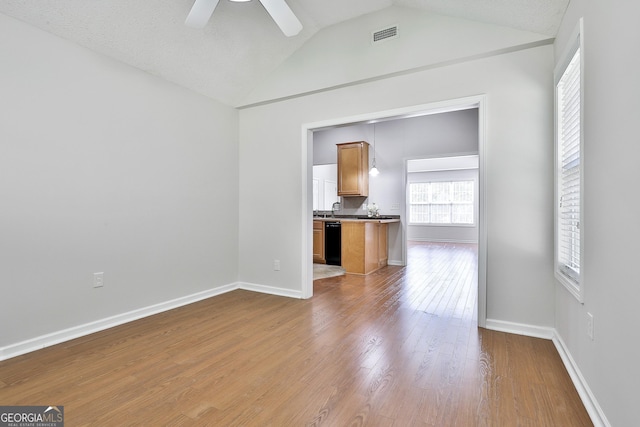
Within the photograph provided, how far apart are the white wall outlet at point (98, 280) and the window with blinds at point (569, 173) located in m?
3.66

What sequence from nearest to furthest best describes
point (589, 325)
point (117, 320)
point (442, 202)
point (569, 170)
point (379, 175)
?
point (589, 325)
point (569, 170)
point (117, 320)
point (379, 175)
point (442, 202)

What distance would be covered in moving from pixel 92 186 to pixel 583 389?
151 inches

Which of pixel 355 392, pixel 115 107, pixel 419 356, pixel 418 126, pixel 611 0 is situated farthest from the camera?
pixel 418 126

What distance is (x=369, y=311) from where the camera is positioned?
10.9 ft

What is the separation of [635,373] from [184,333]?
9.49ft

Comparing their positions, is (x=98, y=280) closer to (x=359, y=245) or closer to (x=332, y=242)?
(x=359, y=245)

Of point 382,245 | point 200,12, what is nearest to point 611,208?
point 200,12

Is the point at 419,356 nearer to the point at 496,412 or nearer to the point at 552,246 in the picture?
the point at 496,412

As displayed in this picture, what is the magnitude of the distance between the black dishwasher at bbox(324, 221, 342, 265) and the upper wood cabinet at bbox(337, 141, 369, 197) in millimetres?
897

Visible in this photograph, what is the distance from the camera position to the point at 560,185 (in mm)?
2441

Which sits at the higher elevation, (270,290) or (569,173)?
(569,173)

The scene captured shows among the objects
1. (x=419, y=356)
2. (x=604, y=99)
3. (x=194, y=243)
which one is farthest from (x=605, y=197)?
(x=194, y=243)

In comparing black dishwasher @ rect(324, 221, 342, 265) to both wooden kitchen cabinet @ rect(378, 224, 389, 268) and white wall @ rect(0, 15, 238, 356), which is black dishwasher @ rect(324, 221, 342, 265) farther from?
white wall @ rect(0, 15, 238, 356)

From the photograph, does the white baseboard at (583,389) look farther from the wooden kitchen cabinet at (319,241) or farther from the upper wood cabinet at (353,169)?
the upper wood cabinet at (353,169)
